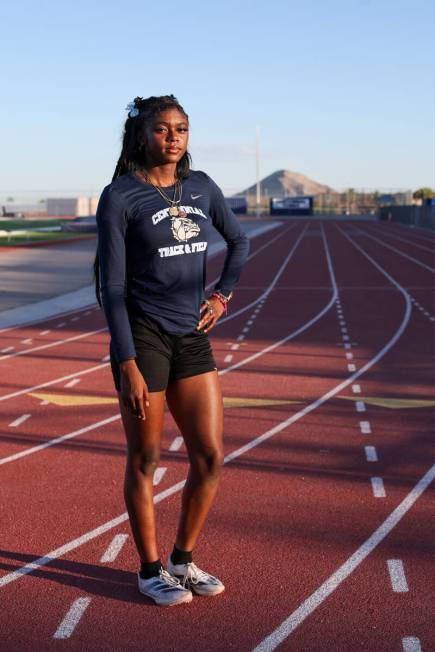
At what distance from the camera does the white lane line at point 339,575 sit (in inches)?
164

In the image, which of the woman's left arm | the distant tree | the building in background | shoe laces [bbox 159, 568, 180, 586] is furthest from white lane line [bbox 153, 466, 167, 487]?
the distant tree

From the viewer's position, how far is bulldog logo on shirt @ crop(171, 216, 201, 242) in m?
4.21

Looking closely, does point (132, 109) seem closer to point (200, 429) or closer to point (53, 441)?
point (200, 429)

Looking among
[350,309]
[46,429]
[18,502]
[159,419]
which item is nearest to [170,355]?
[159,419]

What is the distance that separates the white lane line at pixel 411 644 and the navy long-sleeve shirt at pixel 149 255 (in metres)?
1.58

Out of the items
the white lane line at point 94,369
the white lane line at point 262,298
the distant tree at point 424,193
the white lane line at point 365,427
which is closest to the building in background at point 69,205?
the distant tree at point 424,193

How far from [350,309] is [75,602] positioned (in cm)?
1510

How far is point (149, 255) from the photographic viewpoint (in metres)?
4.20

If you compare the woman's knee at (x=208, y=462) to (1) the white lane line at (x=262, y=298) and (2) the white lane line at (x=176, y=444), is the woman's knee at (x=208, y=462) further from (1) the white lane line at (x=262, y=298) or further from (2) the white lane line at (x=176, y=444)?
(1) the white lane line at (x=262, y=298)

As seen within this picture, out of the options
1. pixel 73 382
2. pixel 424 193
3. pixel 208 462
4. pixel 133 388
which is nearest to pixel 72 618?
pixel 208 462

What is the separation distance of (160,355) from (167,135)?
94 cm

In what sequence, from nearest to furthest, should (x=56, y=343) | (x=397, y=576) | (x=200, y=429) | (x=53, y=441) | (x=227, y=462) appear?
(x=200, y=429) → (x=397, y=576) → (x=227, y=462) → (x=53, y=441) → (x=56, y=343)

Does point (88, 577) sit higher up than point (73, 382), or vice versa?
point (88, 577)

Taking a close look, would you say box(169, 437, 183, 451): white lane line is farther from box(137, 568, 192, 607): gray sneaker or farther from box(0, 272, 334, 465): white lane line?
box(137, 568, 192, 607): gray sneaker
